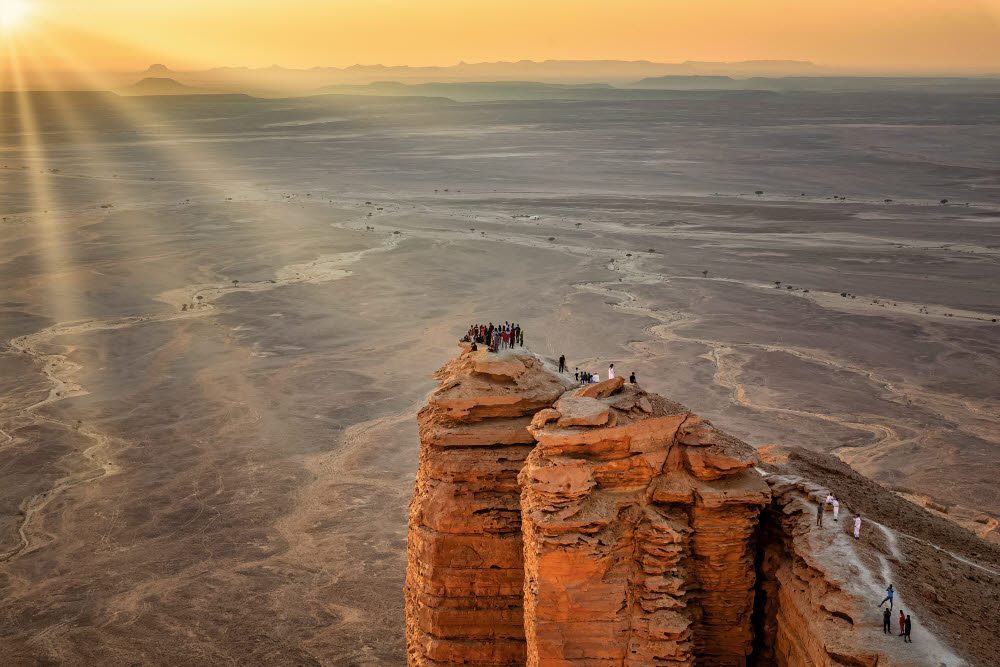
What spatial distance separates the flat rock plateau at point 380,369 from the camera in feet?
75.3

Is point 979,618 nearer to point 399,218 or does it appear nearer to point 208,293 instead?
point 208,293

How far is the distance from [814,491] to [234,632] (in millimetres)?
15899

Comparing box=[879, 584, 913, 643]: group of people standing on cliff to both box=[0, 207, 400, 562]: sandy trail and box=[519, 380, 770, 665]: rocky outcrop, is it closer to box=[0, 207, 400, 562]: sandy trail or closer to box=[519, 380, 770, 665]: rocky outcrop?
box=[519, 380, 770, 665]: rocky outcrop

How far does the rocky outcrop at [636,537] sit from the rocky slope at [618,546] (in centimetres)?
2

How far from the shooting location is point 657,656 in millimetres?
12539

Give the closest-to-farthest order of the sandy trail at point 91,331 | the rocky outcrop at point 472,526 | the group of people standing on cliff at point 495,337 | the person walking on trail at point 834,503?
1. the person walking on trail at point 834,503
2. the rocky outcrop at point 472,526
3. the group of people standing on cliff at point 495,337
4. the sandy trail at point 91,331

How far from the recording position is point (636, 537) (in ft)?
42.5

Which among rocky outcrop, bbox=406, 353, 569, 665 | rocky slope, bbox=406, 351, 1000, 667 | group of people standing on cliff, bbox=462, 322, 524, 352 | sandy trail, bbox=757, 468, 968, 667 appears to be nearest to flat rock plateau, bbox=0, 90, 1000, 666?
sandy trail, bbox=757, 468, 968, 667

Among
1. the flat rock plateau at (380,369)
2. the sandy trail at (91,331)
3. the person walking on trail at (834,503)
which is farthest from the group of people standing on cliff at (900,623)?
the sandy trail at (91,331)

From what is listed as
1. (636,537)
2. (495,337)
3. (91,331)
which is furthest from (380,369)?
(636,537)

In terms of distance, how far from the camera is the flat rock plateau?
23.0m

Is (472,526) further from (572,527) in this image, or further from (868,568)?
(868,568)

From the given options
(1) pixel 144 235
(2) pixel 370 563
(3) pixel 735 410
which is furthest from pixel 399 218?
(2) pixel 370 563

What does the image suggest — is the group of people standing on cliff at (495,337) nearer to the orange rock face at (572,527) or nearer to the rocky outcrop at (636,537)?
the orange rock face at (572,527)
